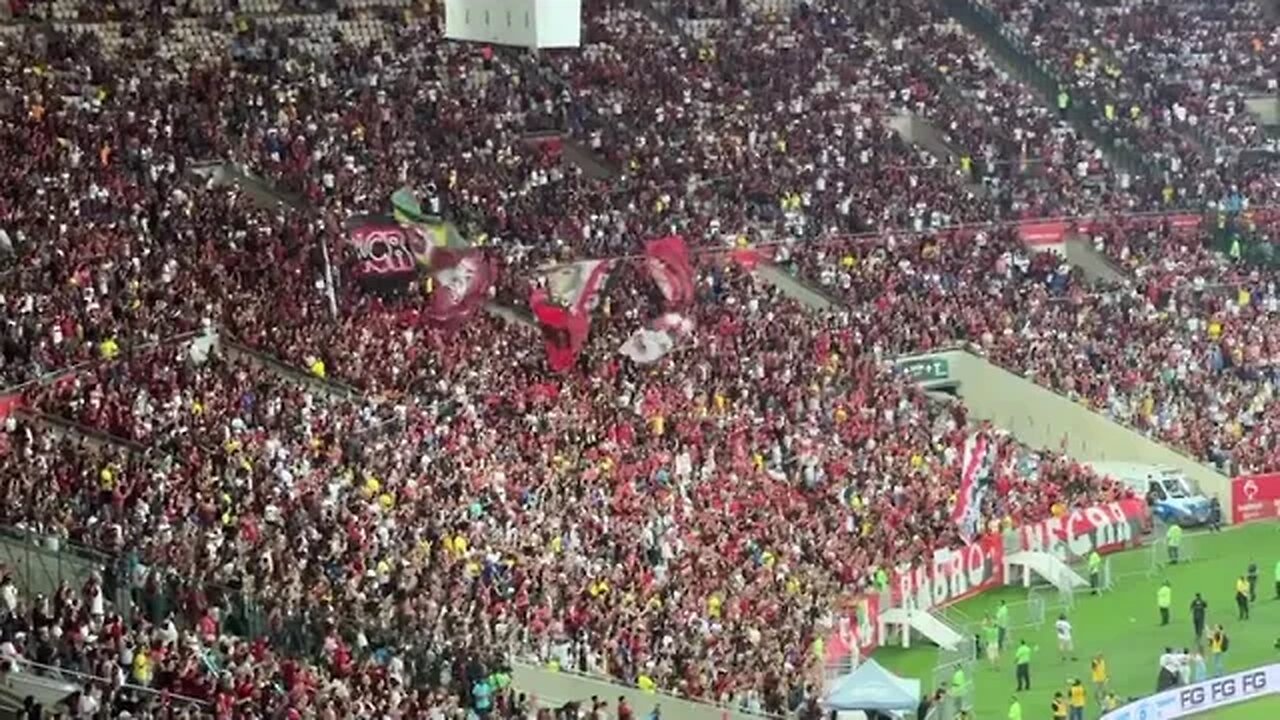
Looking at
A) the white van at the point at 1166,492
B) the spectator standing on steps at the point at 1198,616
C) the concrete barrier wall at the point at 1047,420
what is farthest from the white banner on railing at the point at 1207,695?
the concrete barrier wall at the point at 1047,420

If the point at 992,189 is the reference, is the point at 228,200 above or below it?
below

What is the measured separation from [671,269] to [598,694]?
49.7 ft

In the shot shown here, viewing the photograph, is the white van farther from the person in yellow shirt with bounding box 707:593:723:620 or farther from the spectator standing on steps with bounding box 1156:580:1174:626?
the person in yellow shirt with bounding box 707:593:723:620

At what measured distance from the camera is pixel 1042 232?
53.0 meters

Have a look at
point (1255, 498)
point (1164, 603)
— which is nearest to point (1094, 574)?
point (1164, 603)

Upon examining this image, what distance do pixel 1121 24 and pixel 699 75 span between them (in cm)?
1349

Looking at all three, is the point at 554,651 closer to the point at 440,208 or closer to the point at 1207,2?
the point at 440,208

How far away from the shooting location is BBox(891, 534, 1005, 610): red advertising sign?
38.2 m

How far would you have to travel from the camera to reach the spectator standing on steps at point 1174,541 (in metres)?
43.2

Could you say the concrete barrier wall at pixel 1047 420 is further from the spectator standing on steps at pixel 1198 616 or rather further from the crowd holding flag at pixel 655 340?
the spectator standing on steps at pixel 1198 616

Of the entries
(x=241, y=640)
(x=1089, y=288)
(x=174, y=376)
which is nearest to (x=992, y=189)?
(x=1089, y=288)

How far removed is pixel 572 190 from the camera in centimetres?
4788

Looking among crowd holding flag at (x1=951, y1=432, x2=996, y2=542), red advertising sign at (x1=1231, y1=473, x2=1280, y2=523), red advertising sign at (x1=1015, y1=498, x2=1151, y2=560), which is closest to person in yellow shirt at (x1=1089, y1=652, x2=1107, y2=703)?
crowd holding flag at (x1=951, y1=432, x2=996, y2=542)

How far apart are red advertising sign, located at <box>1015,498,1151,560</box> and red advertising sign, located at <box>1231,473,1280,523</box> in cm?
238
